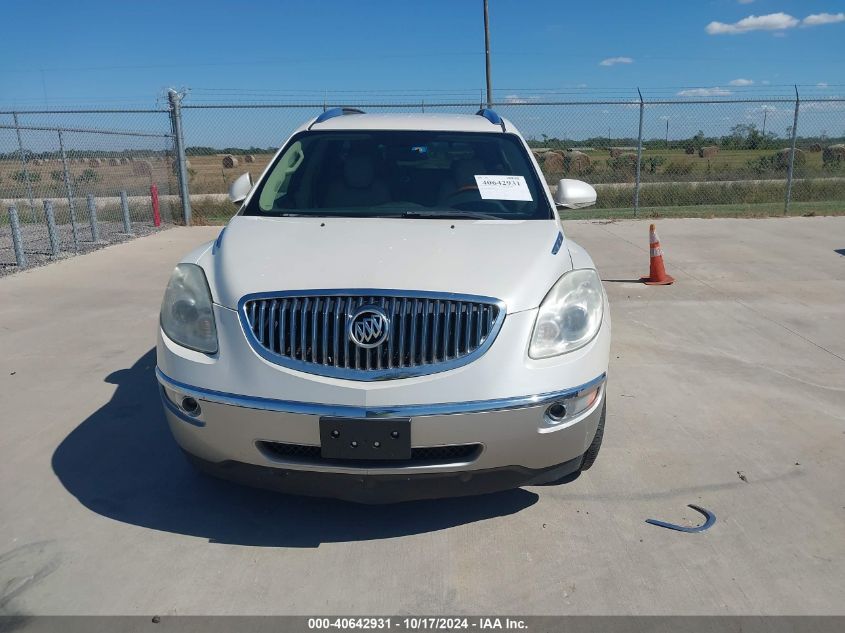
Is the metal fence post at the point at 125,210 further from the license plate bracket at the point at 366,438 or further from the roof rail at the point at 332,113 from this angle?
the license plate bracket at the point at 366,438

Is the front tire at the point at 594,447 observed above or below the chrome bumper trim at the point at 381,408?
below

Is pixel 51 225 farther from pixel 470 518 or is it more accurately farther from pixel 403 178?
pixel 470 518

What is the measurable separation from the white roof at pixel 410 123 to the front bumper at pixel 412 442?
2206 mm

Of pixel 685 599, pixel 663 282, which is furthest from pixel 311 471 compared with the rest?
pixel 663 282

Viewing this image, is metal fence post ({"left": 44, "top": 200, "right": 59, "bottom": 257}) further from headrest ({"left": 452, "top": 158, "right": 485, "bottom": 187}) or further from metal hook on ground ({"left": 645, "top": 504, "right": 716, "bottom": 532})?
metal hook on ground ({"left": 645, "top": 504, "right": 716, "bottom": 532})

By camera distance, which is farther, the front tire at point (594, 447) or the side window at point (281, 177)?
the side window at point (281, 177)

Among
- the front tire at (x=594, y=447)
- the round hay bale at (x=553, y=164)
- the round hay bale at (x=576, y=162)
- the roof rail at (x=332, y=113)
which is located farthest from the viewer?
the round hay bale at (x=553, y=164)

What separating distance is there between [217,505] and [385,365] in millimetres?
1197

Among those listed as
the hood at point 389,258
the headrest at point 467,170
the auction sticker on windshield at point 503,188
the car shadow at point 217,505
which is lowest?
the car shadow at point 217,505

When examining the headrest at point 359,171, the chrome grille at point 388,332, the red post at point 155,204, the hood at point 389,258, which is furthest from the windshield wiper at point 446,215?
the red post at point 155,204

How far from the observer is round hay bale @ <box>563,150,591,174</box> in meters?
21.6

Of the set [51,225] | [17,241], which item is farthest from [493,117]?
[51,225]

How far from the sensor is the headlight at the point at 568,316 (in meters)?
2.93

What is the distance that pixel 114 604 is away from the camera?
2.67m
